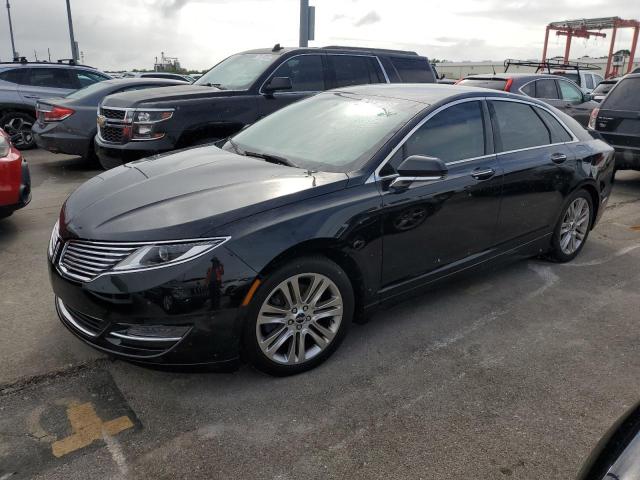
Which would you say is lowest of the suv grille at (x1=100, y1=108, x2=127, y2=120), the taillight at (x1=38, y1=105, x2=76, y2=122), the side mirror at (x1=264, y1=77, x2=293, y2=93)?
the taillight at (x1=38, y1=105, x2=76, y2=122)

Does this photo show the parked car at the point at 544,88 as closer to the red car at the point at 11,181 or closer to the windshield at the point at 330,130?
the windshield at the point at 330,130

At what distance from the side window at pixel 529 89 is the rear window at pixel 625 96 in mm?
1961

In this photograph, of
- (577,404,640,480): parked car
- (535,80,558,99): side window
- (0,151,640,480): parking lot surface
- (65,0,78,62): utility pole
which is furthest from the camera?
(65,0,78,62): utility pole

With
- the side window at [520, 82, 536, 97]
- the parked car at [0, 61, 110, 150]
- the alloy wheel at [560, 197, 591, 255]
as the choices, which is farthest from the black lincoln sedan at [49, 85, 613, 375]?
the parked car at [0, 61, 110, 150]

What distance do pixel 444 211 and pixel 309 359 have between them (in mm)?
1358

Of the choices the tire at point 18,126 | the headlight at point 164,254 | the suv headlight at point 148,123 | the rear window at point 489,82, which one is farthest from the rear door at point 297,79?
the tire at point 18,126

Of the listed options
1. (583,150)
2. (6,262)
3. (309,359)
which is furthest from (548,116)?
(6,262)

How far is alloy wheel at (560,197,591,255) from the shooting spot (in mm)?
4883

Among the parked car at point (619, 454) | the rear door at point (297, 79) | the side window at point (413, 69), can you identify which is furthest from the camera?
the side window at point (413, 69)

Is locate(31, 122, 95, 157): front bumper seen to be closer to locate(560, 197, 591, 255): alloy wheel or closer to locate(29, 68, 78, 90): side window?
locate(29, 68, 78, 90): side window

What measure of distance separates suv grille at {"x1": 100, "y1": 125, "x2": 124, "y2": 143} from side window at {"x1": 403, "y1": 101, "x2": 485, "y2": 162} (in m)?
4.24

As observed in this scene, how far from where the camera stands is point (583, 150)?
484cm

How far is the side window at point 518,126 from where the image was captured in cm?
414

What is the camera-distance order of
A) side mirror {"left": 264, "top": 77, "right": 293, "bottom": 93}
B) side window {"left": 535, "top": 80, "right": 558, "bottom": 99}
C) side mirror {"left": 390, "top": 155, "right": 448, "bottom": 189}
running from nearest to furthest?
side mirror {"left": 390, "top": 155, "right": 448, "bottom": 189} < side mirror {"left": 264, "top": 77, "right": 293, "bottom": 93} < side window {"left": 535, "top": 80, "right": 558, "bottom": 99}
